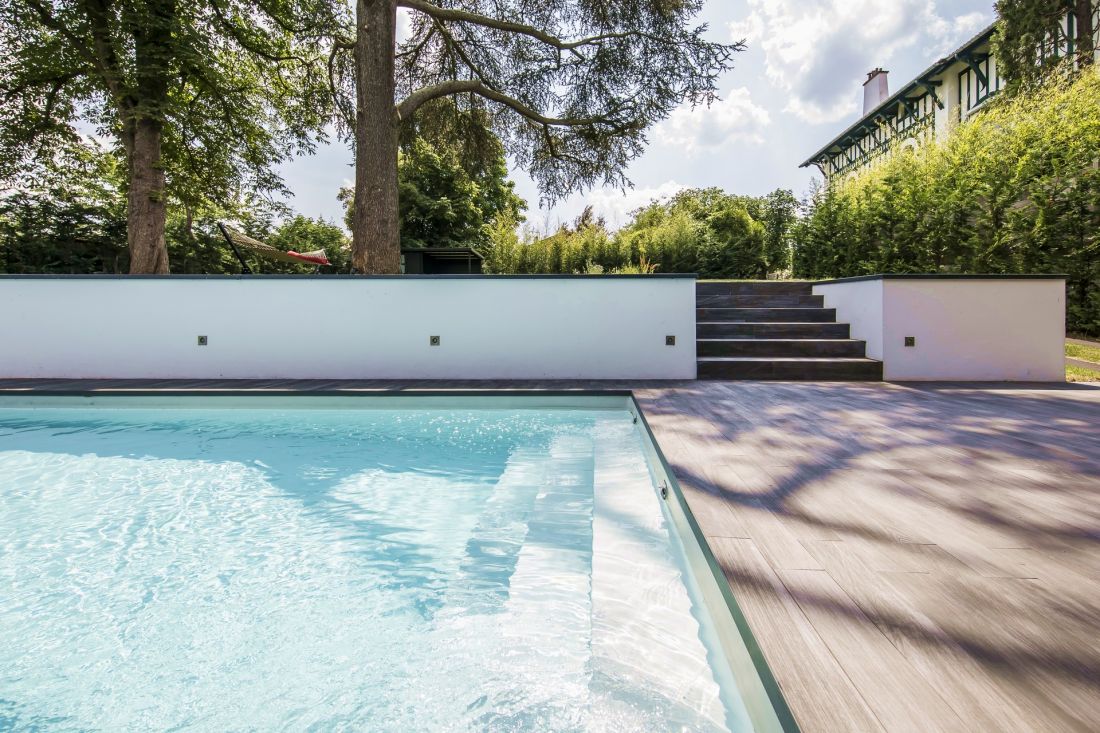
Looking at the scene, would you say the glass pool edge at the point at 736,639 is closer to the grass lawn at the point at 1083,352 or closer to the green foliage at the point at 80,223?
the grass lawn at the point at 1083,352

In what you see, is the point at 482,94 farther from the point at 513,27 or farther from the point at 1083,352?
the point at 1083,352

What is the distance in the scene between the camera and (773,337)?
620cm

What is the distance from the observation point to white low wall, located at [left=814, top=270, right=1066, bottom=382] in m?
5.30

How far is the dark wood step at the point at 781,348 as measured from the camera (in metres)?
5.84

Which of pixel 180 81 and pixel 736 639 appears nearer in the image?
pixel 736 639

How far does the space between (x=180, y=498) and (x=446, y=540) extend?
5.36 feet

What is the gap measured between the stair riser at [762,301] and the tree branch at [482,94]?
3.12m

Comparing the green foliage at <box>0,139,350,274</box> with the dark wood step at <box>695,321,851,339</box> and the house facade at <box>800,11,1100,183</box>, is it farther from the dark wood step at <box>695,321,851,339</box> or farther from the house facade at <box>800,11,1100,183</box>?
the house facade at <box>800,11,1100,183</box>

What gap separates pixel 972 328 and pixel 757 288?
2378mm

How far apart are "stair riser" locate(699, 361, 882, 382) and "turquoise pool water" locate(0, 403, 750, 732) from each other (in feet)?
8.12

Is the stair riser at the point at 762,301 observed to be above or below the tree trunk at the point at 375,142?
below

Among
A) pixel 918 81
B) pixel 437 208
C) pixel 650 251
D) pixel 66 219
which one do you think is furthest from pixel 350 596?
pixel 918 81

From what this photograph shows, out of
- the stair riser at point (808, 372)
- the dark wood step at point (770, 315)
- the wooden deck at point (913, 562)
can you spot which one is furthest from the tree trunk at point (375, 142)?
the wooden deck at point (913, 562)

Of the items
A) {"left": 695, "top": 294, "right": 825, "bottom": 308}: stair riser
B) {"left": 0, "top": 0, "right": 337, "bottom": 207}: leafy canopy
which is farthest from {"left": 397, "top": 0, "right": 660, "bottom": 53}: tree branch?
{"left": 695, "top": 294, "right": 825, "bottom": 308}: stair riser
